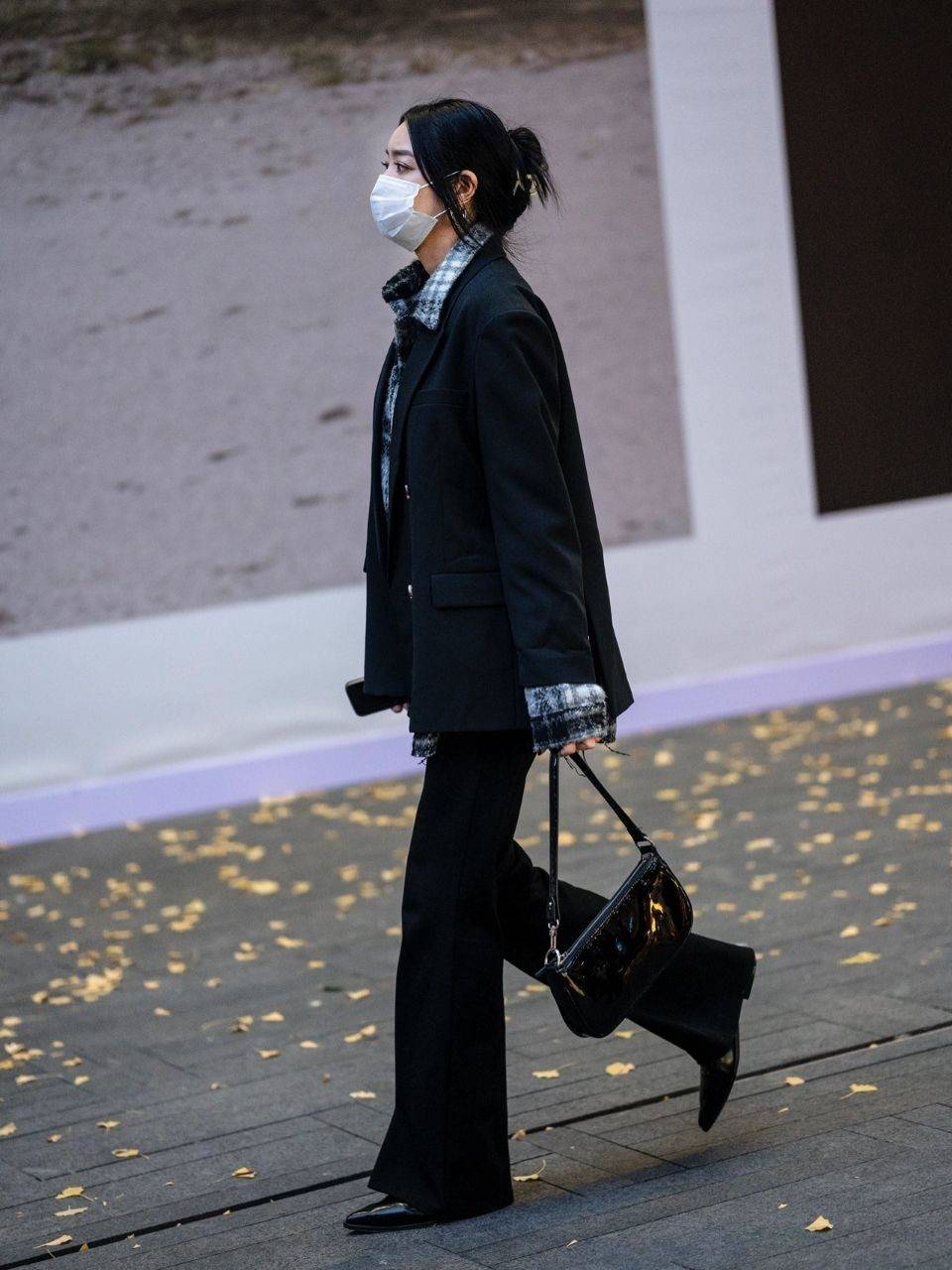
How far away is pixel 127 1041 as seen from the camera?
4.58 m

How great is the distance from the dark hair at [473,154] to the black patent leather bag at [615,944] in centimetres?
96

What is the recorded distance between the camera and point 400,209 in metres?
3.15

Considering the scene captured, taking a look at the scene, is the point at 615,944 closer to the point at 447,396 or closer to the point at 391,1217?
the point at 391,1217

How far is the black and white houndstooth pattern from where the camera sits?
2957 millimetres

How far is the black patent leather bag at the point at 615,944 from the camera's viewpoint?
9.84ft

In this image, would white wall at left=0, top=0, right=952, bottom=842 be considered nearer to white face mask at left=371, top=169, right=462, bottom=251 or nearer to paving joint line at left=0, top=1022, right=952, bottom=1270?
paving joint line at left=0, top=1022, right=952, bottom=1270

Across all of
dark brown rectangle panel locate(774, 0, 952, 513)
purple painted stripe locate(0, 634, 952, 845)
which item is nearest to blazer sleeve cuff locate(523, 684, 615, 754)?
purple painted stripe locate(0, 634, 952, 845)

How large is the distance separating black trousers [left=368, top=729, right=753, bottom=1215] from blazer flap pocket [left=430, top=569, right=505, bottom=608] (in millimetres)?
226

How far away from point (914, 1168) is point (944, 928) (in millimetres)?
1728

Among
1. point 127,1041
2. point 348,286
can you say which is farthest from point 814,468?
point 127,1041

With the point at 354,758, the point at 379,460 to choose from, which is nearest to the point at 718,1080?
the point at 379,460

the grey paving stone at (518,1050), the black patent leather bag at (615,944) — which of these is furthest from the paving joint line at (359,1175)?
the black patent leather bag at (615,944)

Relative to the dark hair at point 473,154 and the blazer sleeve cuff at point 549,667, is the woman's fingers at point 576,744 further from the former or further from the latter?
→ the dark hair at point 473,154

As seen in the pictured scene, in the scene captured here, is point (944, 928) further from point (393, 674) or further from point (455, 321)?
point (455, 321)
